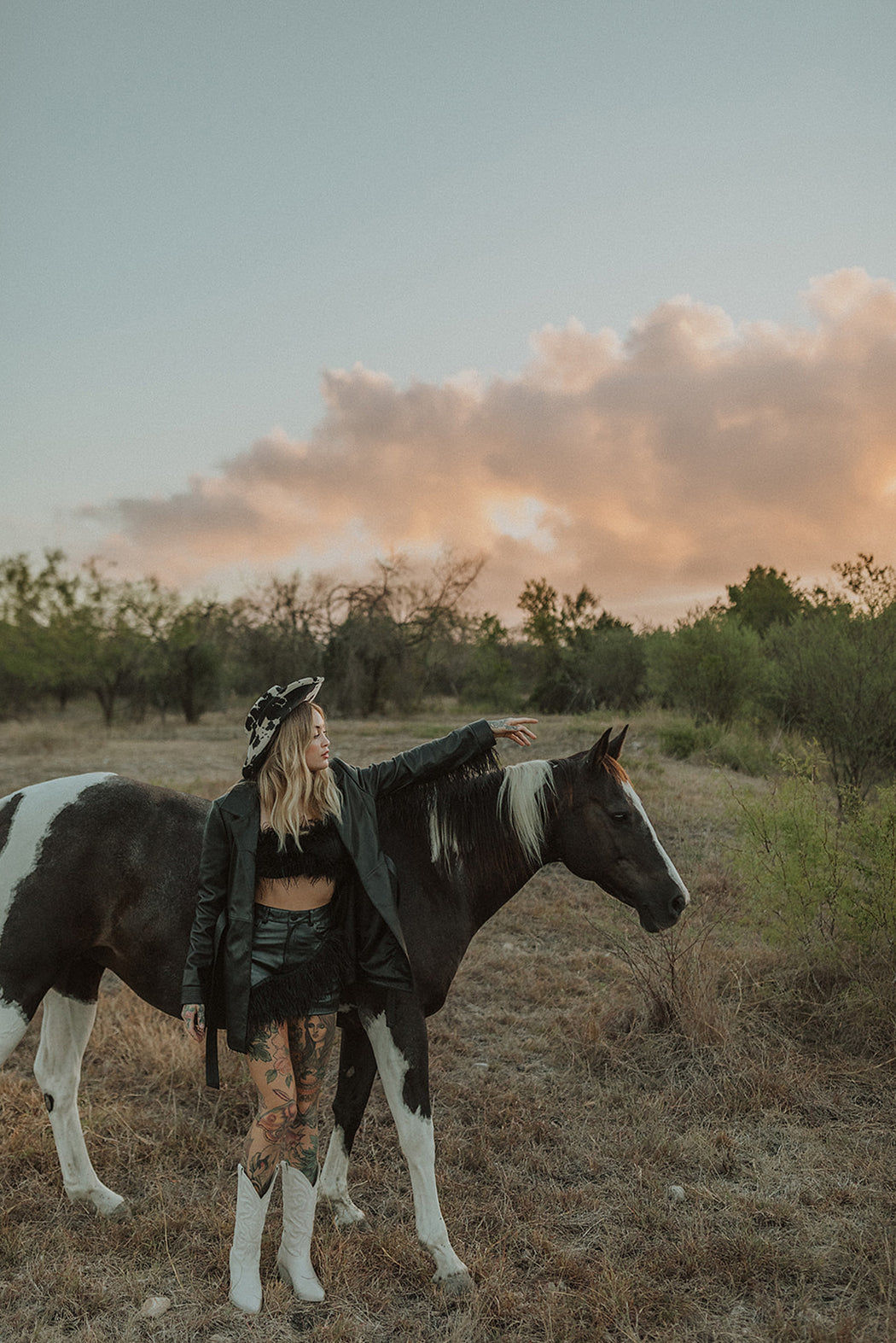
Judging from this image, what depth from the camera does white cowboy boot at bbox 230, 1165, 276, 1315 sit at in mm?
2695

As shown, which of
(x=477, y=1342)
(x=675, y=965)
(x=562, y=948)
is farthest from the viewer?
(x=562, y=948)

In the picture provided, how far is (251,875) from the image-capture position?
8.94 feet

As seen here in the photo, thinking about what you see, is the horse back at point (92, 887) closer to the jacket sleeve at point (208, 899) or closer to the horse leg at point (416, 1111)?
the jacket sleeve at point (208, 899)

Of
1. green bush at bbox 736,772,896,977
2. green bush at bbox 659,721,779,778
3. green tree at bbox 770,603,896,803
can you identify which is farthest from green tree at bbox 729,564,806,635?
green bush at bbox 736,772,896,977

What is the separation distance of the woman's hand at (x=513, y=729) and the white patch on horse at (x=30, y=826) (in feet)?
5.23

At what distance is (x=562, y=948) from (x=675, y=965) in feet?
5.49

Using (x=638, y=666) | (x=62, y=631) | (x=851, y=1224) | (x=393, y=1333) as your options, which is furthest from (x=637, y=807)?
(x=62, y=631)

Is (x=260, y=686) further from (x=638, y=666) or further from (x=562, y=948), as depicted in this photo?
(x=562, y=948)

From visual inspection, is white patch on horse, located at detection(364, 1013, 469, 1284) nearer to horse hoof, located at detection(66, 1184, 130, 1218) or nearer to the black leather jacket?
the black leather jacket

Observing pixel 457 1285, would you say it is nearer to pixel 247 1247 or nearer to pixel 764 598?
pixel 247 1247

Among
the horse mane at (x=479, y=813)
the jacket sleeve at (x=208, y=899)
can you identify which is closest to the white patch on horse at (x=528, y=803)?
the horse mane at (x=479, y=813)

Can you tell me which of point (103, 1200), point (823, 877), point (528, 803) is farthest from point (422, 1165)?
point (823, 877)

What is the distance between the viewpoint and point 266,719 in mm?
2846

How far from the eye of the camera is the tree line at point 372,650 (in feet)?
58.1
